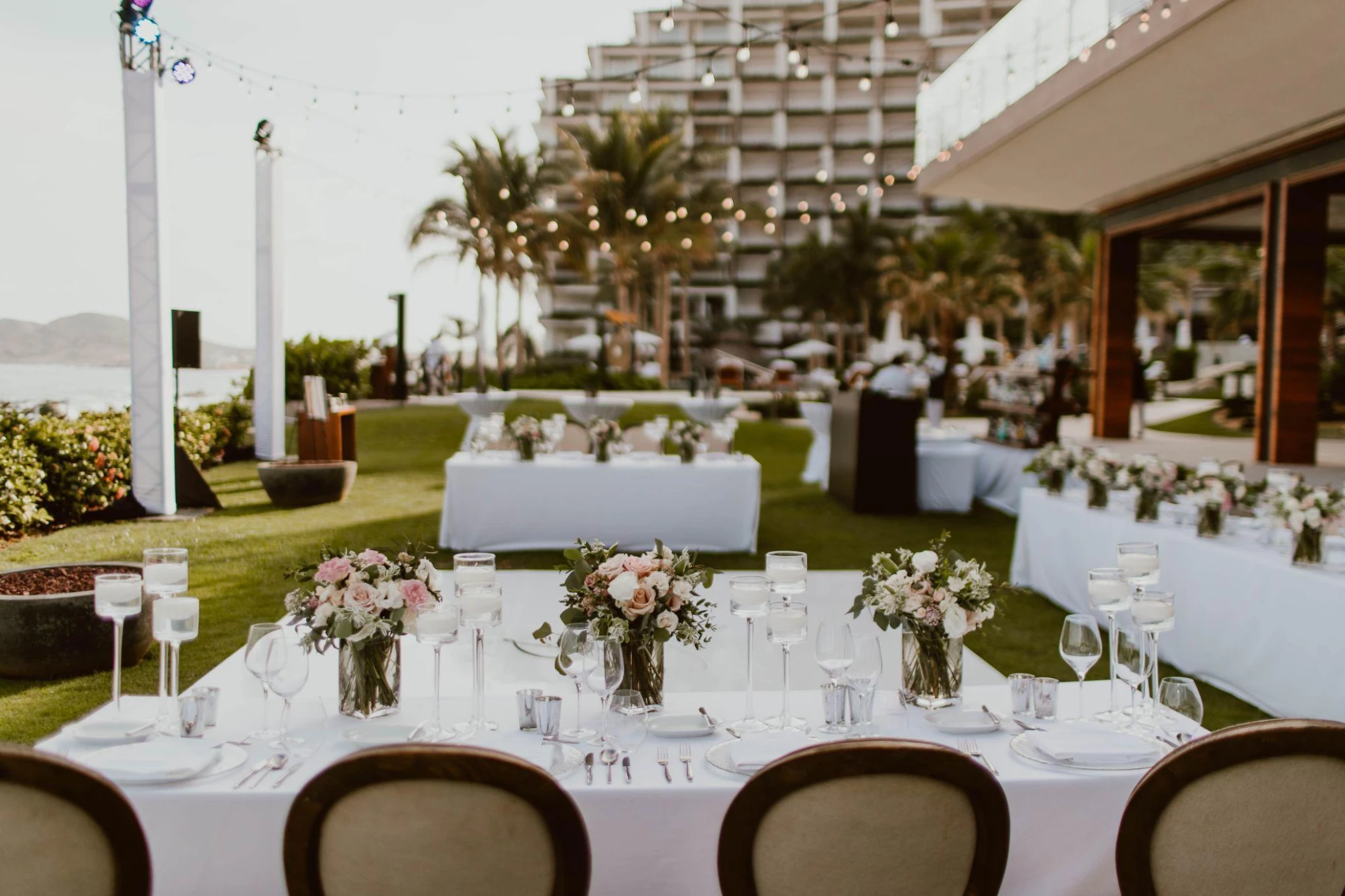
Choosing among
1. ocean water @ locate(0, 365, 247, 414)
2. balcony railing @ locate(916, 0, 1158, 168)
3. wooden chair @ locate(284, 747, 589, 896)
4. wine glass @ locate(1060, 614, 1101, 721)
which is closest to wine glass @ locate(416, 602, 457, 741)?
wooden chair @ locate(284, 747, 589, 896)

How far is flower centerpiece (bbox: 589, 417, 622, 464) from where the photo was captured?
8.02 m

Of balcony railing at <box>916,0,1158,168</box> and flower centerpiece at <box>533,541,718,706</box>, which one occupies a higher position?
balcony railing at <box>916,0,1158,168</box>

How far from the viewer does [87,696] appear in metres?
4.50

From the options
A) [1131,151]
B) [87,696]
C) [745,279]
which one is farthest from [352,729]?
Answer: [745,279]

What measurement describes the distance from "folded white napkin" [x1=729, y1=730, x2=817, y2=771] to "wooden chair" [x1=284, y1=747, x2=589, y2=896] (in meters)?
0.50

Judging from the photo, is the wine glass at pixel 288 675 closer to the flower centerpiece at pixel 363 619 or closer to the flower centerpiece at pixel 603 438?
the flower centerpiece at pixel 363 619

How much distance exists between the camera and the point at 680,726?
2.33 meters

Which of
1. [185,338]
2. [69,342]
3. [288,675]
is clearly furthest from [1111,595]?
[69,342]

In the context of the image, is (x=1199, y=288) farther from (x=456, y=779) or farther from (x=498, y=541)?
(x=456, y=779)

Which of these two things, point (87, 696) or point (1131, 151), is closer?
point (87, 696)

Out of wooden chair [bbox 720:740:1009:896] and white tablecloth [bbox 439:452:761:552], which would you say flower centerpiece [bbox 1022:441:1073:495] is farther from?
wooden chair [bbox 720:740:1009:896]

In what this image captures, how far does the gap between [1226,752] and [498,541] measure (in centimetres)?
656

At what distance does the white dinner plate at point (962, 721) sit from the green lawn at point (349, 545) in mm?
378

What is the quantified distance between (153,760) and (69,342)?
8.96 meters
